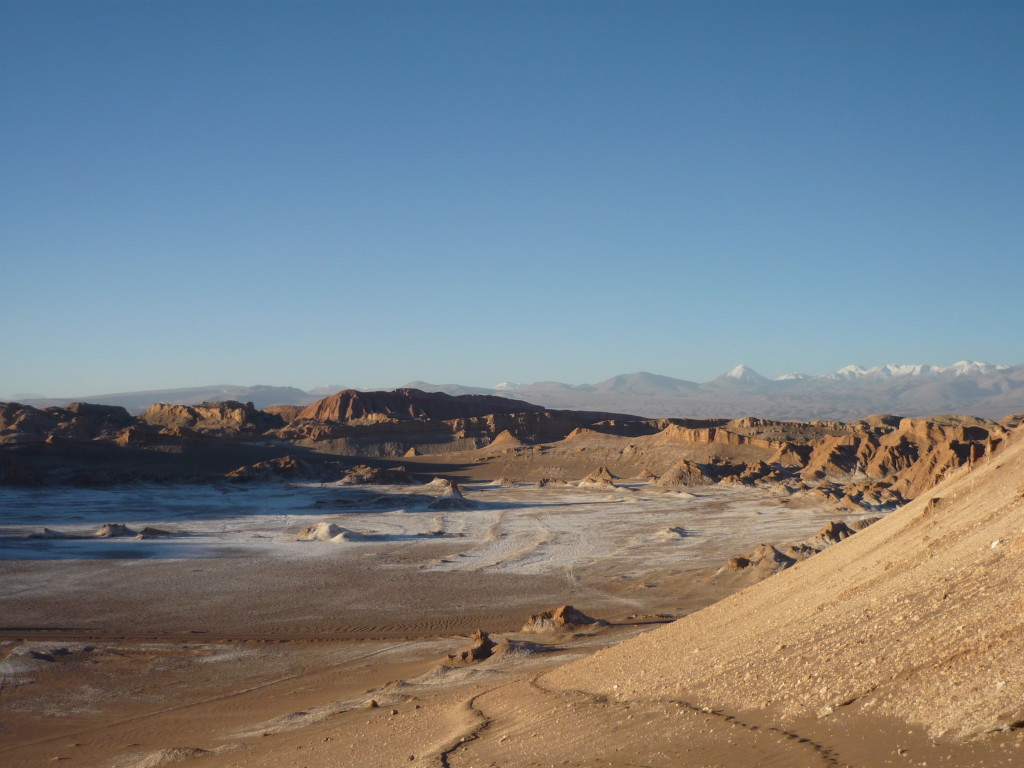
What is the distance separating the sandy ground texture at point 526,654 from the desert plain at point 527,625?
4cm

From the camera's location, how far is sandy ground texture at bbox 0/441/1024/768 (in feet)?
20.0

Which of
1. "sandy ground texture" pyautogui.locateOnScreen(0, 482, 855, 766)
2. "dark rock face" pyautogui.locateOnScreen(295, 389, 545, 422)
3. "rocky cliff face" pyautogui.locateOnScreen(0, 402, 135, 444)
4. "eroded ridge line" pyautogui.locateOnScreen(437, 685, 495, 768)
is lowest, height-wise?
"sandy ground texture" pyautogui.locateOnScreen(0, 482, 855, 766)

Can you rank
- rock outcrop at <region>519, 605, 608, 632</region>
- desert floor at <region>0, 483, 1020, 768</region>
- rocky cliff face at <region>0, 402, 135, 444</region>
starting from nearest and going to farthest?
1. desert floor at <region>0, 483, 1020, 768</region>
2. rock outcrop at <region>519, 605, 608, 632</region>
3. rocky cliff face at <region>0, 402, 135, 444</region>

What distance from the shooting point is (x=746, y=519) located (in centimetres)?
3569

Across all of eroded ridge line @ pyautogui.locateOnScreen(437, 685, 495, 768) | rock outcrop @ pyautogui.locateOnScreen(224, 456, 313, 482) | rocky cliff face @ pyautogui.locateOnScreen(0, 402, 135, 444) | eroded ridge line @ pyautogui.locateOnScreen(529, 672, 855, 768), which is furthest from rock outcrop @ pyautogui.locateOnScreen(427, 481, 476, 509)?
rocky cliff face @ pyautogui.locateOnScreen(0, 402, 135, 444)

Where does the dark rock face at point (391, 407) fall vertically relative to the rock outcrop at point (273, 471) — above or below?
above

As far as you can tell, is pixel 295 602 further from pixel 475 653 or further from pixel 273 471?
pixel 273 471

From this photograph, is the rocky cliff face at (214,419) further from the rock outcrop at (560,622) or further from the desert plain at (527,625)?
the rock outcrop at (560,622)

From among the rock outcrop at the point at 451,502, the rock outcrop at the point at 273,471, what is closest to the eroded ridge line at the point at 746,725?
the rock outcrop at the point at 451,502

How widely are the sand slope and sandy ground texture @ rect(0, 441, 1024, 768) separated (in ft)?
0.09

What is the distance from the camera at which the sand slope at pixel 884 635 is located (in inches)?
227

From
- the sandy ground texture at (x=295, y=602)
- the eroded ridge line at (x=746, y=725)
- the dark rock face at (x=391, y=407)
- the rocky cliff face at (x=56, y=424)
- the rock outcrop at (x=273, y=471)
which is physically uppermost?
the dark rock face at (x=391, y=407)

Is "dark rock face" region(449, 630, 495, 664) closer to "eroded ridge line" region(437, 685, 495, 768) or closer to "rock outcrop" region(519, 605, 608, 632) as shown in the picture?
"rock outcrop" region(519, 605, 608, 632)

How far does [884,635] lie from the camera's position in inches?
271
